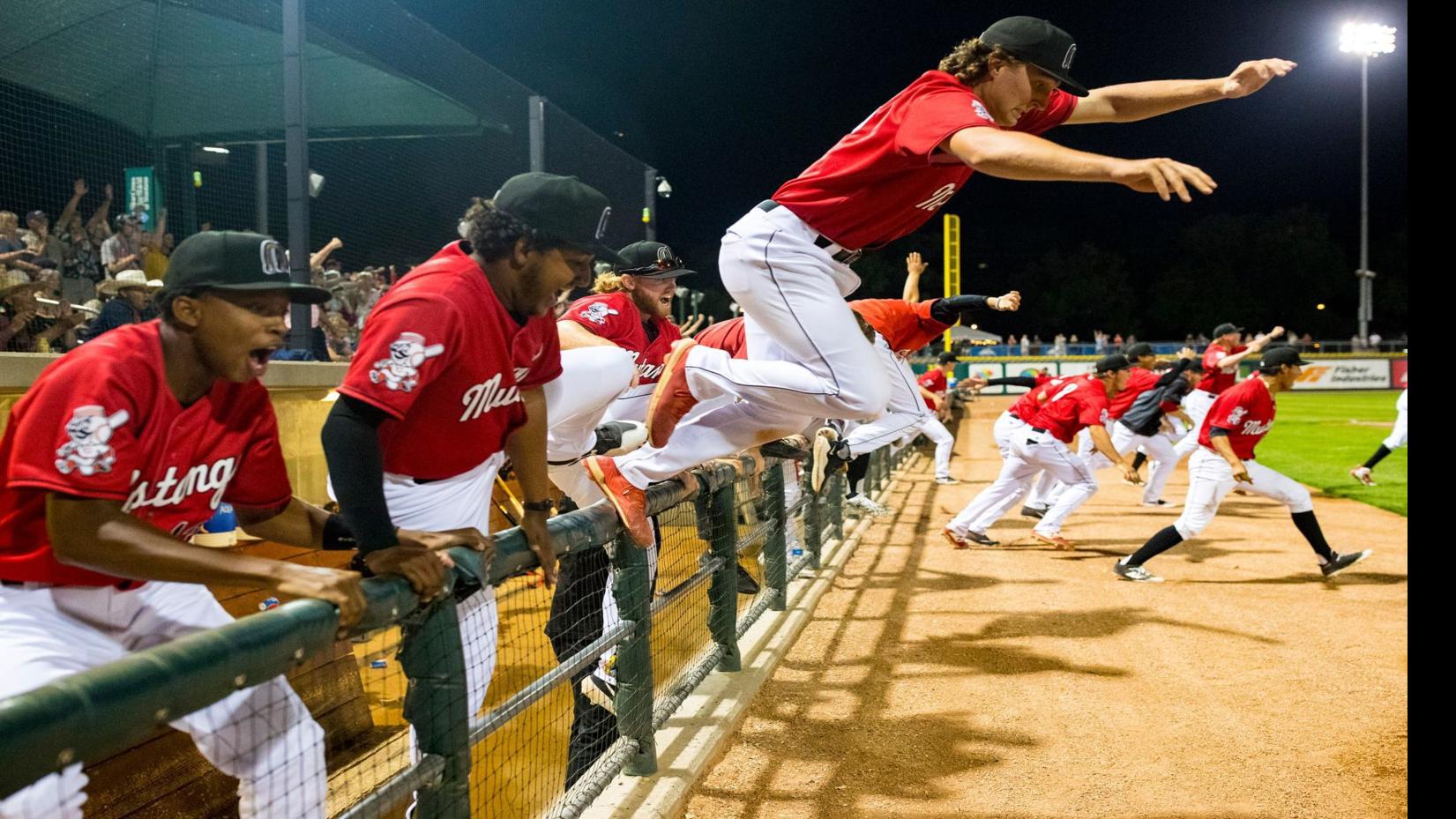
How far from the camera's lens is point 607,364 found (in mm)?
3645

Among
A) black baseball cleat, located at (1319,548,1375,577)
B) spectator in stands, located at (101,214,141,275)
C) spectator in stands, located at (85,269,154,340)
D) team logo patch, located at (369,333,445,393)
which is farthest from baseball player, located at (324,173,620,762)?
black baseball cleat, located at (1319,548,1375,577)

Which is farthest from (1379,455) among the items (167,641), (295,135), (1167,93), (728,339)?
(167,641)

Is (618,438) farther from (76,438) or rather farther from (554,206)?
(76,438)

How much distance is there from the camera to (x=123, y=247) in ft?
25.2

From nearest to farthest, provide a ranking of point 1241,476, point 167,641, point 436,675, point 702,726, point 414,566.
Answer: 1. point 167,641
2. point 414,566
3. point 436,675
4. point 702,726
5. point 1241,476

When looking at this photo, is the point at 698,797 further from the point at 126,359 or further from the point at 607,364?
the point at 126,359

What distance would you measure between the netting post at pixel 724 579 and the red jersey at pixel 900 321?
2.60 m

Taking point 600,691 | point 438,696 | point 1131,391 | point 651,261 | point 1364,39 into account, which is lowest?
point 600,691

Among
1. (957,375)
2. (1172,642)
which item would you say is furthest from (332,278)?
(957,375)

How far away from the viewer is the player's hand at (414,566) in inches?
85.3

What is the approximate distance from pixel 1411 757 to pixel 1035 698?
3758 mm

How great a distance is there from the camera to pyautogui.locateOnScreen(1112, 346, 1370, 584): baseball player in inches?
304

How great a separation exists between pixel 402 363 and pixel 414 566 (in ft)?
1.45

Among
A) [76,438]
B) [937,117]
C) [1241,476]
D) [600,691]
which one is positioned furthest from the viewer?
[1241,476]
